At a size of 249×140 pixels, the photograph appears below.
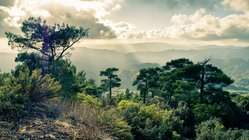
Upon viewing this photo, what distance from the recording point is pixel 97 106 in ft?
61.8

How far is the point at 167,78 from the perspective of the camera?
145 ft

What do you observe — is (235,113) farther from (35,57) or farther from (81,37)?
(35,57)

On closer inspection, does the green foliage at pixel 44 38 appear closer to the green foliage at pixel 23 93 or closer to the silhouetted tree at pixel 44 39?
the silhouetted tree at pixel 44 39

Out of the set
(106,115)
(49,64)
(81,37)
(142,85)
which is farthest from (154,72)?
(106,115)

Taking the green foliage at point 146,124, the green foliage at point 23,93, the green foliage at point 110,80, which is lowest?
the green foliage at point 110,80

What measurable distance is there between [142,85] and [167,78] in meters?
9.56

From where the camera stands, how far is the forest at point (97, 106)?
8781 mm

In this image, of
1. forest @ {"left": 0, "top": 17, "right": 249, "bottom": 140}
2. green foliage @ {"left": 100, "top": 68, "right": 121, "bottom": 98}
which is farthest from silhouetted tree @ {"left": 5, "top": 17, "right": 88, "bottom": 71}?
green foliage @ {"left": 100, "top": 68, "right": 121, "bottom": 98}

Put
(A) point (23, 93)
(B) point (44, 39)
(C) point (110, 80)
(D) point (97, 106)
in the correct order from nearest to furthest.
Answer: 1. (A) point (23, 93)
2. (D) point (97, 106)
3. (B) point (44, 39)
4. (C) point (110, 80)

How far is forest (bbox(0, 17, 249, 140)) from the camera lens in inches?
346

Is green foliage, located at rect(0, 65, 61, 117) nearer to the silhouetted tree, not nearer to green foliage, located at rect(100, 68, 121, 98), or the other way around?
the silhouetted tree

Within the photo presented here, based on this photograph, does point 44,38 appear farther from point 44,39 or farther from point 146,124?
point 146,124

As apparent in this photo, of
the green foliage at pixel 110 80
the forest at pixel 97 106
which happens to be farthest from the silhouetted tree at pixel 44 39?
the green foliage at pixel 110 80

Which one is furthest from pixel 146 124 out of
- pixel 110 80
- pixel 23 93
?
pixel 110 80
